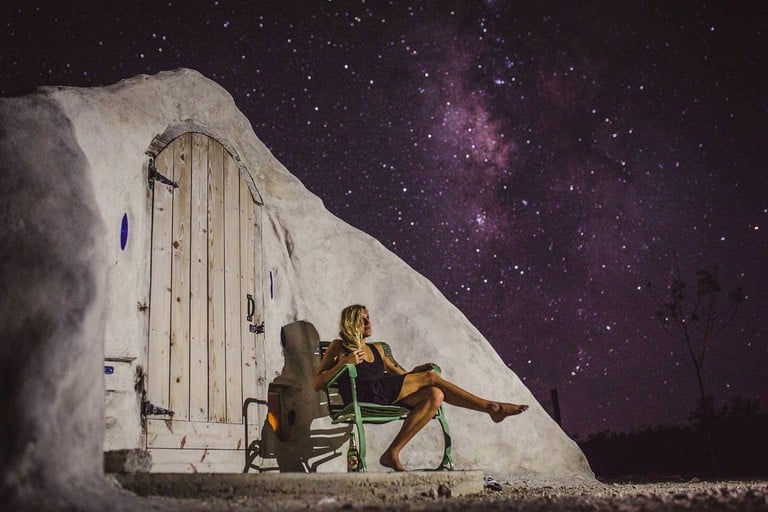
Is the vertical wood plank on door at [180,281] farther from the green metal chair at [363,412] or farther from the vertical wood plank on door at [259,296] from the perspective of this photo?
the green metal chair at [363,412]

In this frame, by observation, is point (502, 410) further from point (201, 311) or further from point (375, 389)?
point (201, 311)

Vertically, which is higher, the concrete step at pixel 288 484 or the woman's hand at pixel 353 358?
the woman's hand at pixel 353 358

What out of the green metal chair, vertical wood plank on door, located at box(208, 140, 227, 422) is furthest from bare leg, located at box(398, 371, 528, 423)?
vertical wood plank on door, located at box(208, 140, 227, 422)

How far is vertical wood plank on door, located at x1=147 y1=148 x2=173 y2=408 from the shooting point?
14.4 ft

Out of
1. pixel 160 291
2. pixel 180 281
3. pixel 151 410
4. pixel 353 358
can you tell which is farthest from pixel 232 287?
pixel 151 410

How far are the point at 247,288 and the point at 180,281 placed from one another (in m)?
0.76

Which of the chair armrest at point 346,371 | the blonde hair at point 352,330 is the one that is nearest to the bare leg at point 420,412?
the chair armrest at point 346,371

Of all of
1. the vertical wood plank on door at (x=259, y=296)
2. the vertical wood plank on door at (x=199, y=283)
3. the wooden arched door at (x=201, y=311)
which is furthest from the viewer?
the vertical wood plank on door at (x=259, y=296)

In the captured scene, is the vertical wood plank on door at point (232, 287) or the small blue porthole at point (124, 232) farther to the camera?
the vertical wood plank on door at point (232, 287)

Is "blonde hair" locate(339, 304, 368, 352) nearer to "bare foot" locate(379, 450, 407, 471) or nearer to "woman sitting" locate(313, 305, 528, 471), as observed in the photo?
"woman sitting" locate(313, 305, 528, 471)

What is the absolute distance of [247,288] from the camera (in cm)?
545

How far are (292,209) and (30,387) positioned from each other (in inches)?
185

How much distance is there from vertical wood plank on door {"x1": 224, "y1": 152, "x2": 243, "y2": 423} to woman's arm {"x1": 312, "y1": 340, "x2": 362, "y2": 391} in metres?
0.65

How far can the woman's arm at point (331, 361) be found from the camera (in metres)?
4.89
